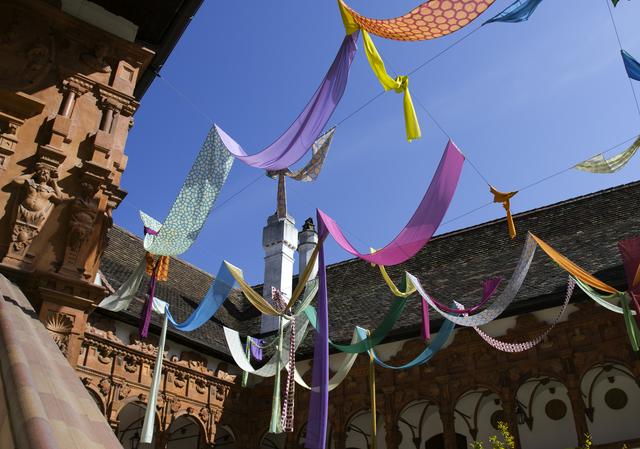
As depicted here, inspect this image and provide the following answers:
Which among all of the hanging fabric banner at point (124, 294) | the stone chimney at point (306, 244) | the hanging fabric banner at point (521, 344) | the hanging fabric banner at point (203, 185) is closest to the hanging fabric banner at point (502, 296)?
the hanging fabric banner at point (521, 344)

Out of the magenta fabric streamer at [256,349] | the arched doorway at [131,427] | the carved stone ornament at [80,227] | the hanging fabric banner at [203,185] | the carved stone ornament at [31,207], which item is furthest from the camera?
the magenta fabric streamer at [256,349]

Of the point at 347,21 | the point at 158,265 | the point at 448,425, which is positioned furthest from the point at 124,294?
the point at 448,425

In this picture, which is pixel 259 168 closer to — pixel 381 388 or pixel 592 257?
pixel 381 388

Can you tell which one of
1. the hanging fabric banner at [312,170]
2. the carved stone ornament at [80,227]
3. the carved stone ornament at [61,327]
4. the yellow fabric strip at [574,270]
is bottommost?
the carved stone ornament at [61,327]

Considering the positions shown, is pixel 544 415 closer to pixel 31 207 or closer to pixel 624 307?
pixel 624 307

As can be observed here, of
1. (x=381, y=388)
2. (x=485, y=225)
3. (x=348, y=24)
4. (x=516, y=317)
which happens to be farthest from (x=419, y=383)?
(x=348, y=24)

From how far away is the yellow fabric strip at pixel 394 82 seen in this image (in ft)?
22.0

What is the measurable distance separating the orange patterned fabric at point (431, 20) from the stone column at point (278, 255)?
11.2 metres

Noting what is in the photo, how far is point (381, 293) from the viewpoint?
1689 cm

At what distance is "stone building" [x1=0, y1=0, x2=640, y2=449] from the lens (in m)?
5.05

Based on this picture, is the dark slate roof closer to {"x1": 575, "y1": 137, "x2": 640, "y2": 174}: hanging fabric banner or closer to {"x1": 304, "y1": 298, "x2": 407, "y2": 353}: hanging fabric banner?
{"x1": 304, "y1": 298, "x2": 407, "y2": 353}: hanging fabric banner

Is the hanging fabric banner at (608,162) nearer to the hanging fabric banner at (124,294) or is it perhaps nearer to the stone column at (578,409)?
the stone column at (578,409)

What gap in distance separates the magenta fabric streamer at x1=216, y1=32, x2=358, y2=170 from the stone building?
1.60m

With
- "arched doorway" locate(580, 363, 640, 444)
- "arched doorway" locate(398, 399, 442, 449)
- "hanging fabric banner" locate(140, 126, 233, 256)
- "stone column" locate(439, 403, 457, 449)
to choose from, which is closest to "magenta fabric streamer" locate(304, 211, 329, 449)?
"hanging fabric banner" locate(140, 126, 233, 256)
